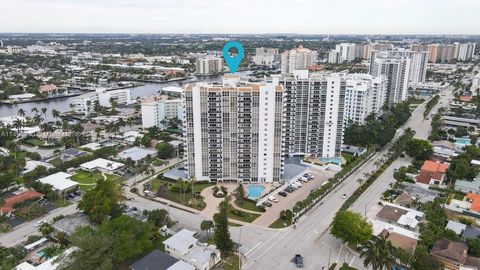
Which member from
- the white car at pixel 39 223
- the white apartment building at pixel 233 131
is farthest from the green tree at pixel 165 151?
the white car at pixel 39 223

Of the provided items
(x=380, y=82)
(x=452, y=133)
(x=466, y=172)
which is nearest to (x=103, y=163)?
(x=466, y=172)

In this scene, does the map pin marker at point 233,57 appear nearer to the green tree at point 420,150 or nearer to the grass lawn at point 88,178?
the grass lawn at point 88,178

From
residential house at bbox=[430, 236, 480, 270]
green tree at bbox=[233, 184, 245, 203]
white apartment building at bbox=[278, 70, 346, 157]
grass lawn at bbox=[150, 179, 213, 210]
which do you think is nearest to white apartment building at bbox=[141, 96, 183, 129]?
white apartment building at bbox=[278, 70, 346, 157]

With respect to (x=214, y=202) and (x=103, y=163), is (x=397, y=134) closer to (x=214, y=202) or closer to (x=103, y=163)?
(x=214, y=202)

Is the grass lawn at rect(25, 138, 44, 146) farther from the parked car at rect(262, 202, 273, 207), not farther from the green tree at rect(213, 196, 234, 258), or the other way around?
the green tree at rect(213, 196, 234, 258)

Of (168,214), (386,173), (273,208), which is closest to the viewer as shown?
(168,214)

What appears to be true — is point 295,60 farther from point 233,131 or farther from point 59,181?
point 59,181
